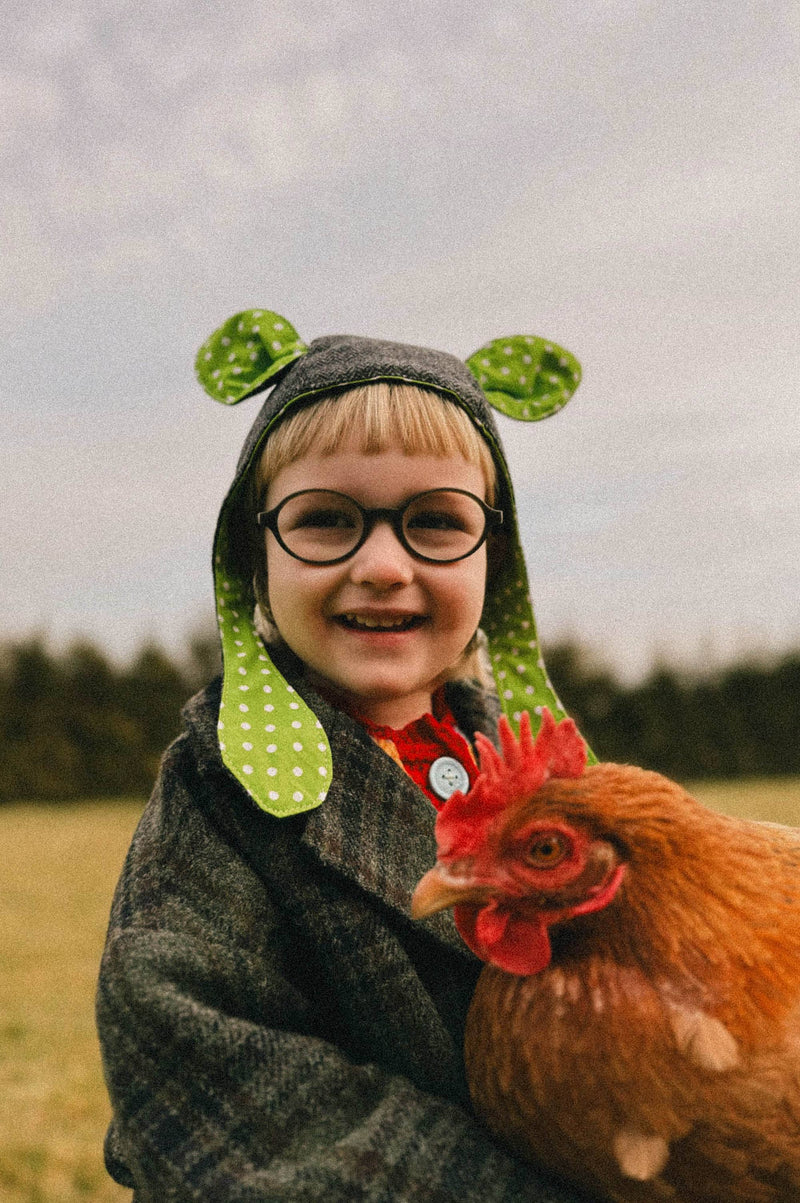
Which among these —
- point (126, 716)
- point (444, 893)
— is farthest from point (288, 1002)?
point (126, 716)

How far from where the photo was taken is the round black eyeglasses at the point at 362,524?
1.49 meters

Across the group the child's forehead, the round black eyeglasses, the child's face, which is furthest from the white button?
the child's forehead

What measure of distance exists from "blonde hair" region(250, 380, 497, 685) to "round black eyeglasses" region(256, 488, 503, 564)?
3.3 inches

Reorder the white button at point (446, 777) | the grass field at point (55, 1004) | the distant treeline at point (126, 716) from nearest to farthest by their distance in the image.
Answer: the white button at point (446, 777) → the grass field at point (55, 1004) → the distant treeline at point (126, 716)

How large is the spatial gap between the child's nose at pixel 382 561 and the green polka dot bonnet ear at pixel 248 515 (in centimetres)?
24

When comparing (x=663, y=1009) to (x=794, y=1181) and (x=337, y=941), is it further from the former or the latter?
(x=337, y=941)

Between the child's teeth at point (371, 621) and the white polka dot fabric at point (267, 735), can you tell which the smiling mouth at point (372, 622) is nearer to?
the child's teeth at point (371, 621)

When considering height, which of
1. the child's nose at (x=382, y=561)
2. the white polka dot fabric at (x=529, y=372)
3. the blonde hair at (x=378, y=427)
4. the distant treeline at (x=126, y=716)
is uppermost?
the white polka dot fabric at (x=529, y=372)

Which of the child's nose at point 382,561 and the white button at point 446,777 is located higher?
the child's nose at point 382,561

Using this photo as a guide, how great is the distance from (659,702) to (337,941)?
13.8m

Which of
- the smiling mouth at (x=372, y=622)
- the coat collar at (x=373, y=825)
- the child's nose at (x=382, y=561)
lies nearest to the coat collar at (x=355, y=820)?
the coat collar at (x=373, y=825)

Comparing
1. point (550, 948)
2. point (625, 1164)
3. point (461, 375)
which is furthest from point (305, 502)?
point (625, 1164)

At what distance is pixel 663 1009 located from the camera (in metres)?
1.00

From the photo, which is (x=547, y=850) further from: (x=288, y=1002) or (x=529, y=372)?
(x=529, y=372)
